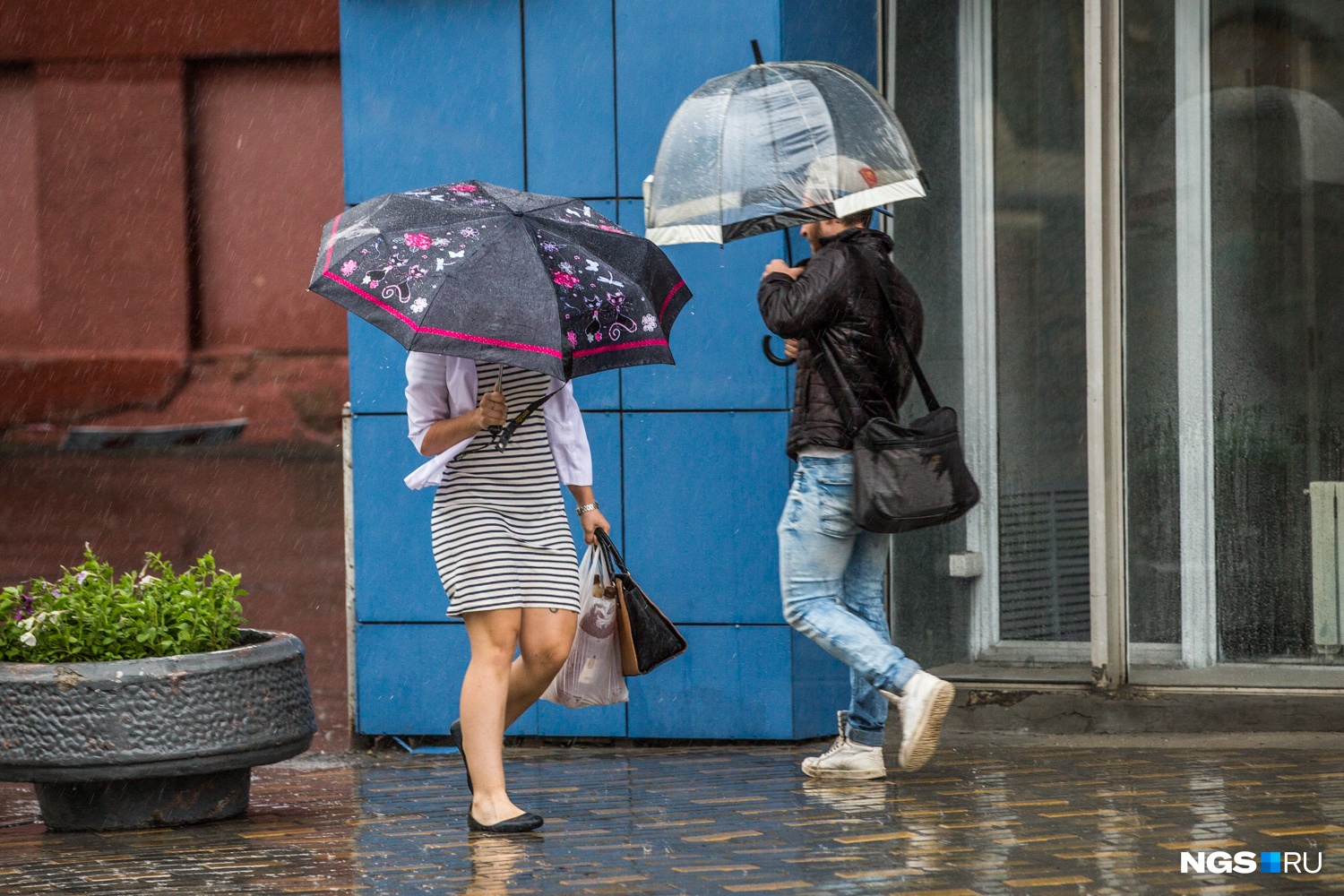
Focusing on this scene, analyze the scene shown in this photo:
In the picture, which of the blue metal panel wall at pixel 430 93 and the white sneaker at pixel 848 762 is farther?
the blue metal panel wall at pixel 430 93

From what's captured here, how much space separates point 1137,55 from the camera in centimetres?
639

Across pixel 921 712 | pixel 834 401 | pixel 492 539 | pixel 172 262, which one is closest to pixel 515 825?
pixel 492 539

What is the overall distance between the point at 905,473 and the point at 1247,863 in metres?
1.54

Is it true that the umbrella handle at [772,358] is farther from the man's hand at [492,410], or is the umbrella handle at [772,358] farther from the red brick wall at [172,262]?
the red brick wall at [172,262]

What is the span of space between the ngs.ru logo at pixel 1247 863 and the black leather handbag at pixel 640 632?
1610mm

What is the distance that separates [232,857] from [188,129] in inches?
446

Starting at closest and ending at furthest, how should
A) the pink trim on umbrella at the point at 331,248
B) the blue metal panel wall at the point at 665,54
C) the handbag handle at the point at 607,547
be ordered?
the pink trim on umbrella at the point at 331,248
the handbag handle at the point at 607,547
the blue metal panel wall at the point at 665,54

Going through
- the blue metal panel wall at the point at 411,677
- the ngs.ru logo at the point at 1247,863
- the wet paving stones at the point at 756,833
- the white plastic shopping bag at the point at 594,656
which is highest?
the white plastic shopping bag at the point at 594,656

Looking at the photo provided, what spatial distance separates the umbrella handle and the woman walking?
1.08 m

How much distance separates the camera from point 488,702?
15.2 ft


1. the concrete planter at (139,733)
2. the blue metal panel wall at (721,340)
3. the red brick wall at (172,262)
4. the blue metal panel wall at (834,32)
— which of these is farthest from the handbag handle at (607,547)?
the red brick wall at (172,262)

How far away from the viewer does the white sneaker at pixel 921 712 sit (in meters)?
4.91

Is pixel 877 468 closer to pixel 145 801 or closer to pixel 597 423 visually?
pixel 597 423

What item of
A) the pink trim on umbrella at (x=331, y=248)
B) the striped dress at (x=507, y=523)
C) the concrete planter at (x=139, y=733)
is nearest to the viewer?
the pink trim on umbrella at (x=331, y=248)
